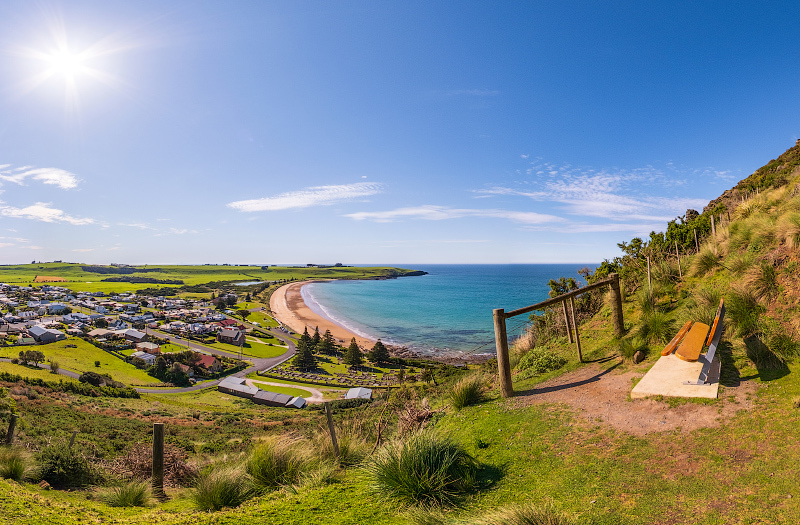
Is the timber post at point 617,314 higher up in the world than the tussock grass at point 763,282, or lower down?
lower down

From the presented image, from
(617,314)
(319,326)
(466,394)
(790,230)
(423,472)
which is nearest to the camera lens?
(423,472)

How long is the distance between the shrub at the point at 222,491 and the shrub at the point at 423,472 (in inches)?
79.4

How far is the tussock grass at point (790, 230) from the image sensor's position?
762cm

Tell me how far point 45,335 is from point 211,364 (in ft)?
134

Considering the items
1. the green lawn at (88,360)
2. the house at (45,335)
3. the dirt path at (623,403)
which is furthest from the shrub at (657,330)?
the house at (45,335)

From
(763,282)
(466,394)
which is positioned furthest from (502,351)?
(763,282)

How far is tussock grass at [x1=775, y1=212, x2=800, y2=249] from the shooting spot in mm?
7625

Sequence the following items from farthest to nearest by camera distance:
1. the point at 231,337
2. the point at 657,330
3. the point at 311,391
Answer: the point at 231,337 < the point at 311,391 < the point at 657,330

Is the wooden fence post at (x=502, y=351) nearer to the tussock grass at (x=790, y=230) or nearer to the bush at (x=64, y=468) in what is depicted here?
the tussock grass at (x=790, y=230)

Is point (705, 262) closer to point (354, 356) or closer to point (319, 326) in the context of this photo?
point (354, 356)

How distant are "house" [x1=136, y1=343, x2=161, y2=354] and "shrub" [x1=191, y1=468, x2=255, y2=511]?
72.7m

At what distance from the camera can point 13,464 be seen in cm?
599

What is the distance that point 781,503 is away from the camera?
3289 millimetres

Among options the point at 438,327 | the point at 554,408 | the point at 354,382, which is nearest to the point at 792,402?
the point at 554,408
